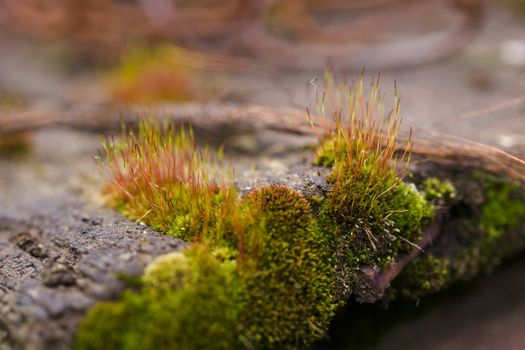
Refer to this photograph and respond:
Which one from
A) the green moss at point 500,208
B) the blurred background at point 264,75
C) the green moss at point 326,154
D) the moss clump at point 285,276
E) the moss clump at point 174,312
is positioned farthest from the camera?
the blurred background at point 264,75

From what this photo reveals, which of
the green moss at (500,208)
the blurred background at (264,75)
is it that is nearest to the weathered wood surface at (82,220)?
the blurred background at (264,75)

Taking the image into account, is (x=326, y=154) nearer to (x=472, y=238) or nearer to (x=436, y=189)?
(x=436, y=189)

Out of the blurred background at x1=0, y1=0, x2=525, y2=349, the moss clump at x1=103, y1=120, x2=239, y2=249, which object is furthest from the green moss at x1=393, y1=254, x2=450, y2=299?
the moss clump at x1=103, y1=120, x2=239, y2=249

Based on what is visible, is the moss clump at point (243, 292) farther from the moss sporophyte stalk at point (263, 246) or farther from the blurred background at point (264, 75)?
the blurred background at point (264, 75)

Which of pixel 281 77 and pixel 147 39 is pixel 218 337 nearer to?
pixel 281 77

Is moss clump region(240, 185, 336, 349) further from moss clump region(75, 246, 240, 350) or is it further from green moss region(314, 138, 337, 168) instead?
green moss region(314, 138, 337, 168)

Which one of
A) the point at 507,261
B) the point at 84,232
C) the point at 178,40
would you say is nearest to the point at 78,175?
the point at 84,232

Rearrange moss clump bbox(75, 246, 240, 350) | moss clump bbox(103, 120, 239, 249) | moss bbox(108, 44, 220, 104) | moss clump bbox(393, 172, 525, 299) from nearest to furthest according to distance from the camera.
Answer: moss clump bbox(75, 246, 240, 350), moss clump bbox(103, 120, 239, 249), moss clump bbox(393, 172, 525, 299), moss bbox(108, 44, 220, 104)
